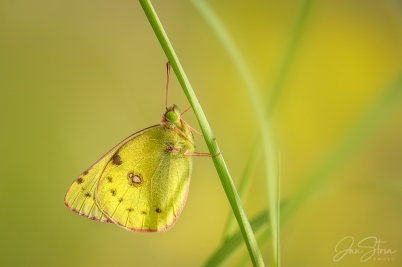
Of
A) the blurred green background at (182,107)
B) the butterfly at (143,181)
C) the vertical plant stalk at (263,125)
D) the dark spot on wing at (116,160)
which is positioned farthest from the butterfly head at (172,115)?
the blurred green background at (182,107)

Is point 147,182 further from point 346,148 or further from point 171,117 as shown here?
point 346,148

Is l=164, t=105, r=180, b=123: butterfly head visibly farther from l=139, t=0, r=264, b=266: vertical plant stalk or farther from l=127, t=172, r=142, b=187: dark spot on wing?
l=139, t=0, r=264, b=266: vertical plant stalk

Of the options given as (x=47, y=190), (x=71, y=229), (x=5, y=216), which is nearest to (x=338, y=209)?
(x=71, y=229)

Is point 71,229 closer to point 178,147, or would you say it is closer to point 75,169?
point 75,169

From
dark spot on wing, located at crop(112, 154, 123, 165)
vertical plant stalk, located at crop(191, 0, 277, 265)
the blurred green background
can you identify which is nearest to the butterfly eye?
dark spot on wing, located at crop(112, 154, 123, 165)

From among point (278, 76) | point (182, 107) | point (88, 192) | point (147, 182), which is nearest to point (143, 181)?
point (147, 182)
